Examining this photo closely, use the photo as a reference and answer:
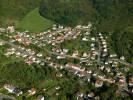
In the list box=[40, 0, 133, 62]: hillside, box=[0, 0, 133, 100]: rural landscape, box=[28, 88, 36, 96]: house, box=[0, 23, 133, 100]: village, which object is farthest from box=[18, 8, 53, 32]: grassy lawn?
box=[28, 88, 36, 96]: house

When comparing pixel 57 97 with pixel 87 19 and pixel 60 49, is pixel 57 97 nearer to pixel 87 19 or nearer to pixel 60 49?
pixel 60 49

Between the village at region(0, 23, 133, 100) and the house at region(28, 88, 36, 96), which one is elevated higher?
the village at region(0, 23, 133, 100)

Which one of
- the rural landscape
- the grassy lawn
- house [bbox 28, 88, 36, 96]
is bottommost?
house [bbox 28, 88, 36, 96]

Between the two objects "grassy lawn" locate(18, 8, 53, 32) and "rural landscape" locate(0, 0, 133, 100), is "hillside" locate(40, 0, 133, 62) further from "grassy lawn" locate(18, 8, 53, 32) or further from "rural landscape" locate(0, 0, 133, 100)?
"grassy lawn" locate(18, 8, 53, 32)

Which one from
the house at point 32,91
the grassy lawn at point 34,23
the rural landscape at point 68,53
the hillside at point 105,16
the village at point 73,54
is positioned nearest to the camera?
the rural landscape at point 68,53

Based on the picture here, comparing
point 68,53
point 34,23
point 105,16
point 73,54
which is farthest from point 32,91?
point 105,16

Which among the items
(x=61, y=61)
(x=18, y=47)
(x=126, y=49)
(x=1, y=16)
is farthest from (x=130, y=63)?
(x=1, y=16)

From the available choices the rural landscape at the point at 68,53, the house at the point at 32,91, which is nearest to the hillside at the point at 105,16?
the rural landscape at the point at 68,53

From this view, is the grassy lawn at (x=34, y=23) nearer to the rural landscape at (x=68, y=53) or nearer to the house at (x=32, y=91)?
the rural landscape at (x=68, y=53)
